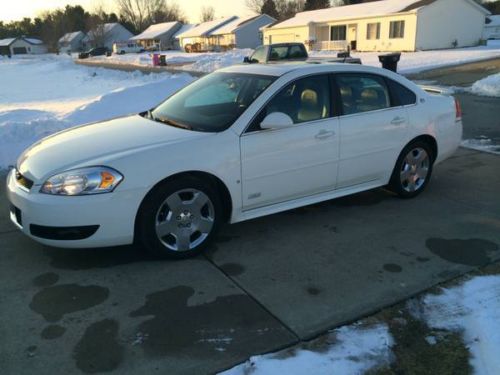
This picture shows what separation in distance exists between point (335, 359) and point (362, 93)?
Answer: 293 cm

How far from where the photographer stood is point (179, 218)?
3793 millimetres

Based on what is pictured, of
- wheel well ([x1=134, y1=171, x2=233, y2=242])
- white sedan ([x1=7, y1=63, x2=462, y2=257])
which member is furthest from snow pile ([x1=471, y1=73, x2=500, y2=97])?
wheel well ([x1=134, y1=171, x2=233, y2=242])

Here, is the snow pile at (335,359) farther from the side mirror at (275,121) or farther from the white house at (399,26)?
the white house at (399,26)

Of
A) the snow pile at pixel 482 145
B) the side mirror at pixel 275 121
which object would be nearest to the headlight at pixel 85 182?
the side mirror at pixel 275 121

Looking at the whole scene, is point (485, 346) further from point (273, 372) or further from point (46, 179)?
point (46, 179)

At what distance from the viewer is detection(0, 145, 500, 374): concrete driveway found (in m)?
2.78

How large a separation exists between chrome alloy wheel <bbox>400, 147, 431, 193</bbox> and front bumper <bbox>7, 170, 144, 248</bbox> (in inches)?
120

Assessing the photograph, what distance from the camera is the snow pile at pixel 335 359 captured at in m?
2.59

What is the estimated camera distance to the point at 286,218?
15.8ft

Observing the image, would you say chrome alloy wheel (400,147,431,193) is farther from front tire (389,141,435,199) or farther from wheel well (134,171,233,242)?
wheel well (134,171,233,242)

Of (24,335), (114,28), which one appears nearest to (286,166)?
(24,335)

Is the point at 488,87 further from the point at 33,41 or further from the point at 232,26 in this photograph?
the point at 33,41

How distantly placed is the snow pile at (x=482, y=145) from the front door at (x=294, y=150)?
13.4 ft

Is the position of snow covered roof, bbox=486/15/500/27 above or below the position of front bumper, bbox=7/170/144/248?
above
